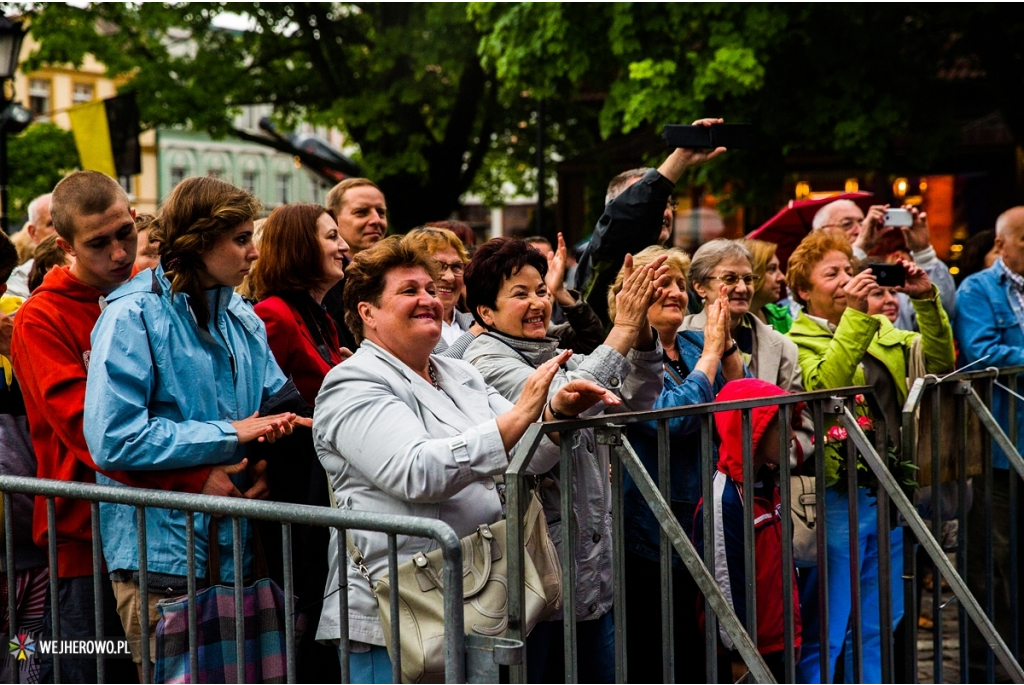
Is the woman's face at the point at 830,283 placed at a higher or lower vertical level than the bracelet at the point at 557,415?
higher

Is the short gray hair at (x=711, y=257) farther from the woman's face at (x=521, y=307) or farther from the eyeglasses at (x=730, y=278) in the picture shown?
the woman's face at (x=521, y=307)

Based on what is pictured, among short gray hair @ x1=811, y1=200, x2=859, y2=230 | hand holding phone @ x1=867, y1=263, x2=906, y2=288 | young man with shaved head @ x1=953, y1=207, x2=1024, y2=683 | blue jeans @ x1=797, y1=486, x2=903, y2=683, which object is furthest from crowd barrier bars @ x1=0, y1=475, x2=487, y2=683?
short gray hair @ x1=811, y1=200, x2=859, y2=230

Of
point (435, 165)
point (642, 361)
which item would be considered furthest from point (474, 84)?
point (642, 361)

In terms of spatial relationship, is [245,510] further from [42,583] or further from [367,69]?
[367,69]

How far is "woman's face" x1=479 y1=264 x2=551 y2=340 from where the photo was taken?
4141mm

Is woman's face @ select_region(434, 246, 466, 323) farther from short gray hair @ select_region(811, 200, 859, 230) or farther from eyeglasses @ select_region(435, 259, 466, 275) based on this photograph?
short gray hair @ select_region(811, 200, 859, 230)

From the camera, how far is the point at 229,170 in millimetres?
56031

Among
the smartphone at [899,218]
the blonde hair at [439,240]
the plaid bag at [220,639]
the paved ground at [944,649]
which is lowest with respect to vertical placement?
the paved ground at [944,649]

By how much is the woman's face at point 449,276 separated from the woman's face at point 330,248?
479 millimetres

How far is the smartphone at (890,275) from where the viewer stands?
5582mm

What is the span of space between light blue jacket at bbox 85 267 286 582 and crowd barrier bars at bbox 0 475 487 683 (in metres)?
0.28

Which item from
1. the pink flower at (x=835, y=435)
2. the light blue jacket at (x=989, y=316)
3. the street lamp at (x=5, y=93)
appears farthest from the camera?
the street lamp at (x=5, y=93)

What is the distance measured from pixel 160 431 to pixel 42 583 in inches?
34.2

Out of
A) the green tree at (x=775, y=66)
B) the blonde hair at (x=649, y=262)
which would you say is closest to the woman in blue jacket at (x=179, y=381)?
the blonde hair at (x=649, y=262)
